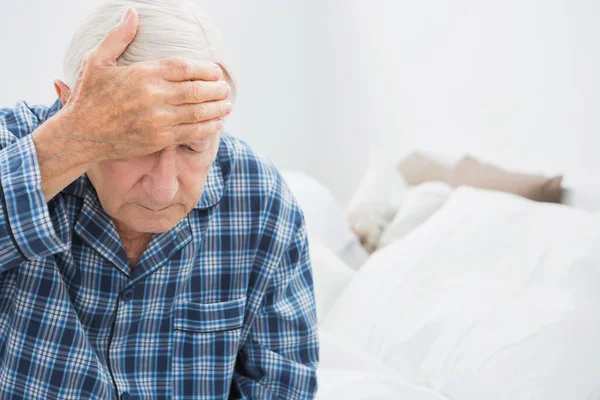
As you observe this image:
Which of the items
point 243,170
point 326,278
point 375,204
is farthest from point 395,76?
point 243,170

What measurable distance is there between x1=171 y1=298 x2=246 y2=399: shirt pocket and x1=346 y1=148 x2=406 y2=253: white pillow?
121 cm

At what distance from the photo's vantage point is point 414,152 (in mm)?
2508

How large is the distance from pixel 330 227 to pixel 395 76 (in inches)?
38.7

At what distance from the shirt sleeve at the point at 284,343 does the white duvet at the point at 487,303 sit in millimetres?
Answer: 474

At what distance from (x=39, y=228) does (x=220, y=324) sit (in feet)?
1.20

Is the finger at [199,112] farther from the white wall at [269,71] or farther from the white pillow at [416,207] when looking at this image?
the white wall at [269,71]

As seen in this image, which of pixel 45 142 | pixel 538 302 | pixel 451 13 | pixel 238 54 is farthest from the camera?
pixel 238 54

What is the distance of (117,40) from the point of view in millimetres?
803

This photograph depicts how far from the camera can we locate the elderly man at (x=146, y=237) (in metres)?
0.80

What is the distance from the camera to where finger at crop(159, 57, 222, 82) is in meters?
0.78

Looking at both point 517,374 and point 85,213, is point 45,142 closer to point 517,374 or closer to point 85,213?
point 85,213

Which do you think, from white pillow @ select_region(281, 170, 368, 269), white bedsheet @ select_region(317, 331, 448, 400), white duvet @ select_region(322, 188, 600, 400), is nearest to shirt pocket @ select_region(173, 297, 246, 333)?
white bedsheet @ select_region(317, 331, 448, 400)

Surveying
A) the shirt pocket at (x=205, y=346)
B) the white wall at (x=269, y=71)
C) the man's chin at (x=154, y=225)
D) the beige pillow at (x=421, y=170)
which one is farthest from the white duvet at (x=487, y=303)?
the white wall at (x=269, y=71)

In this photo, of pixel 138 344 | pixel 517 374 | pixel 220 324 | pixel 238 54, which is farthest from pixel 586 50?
pixel 238 54
